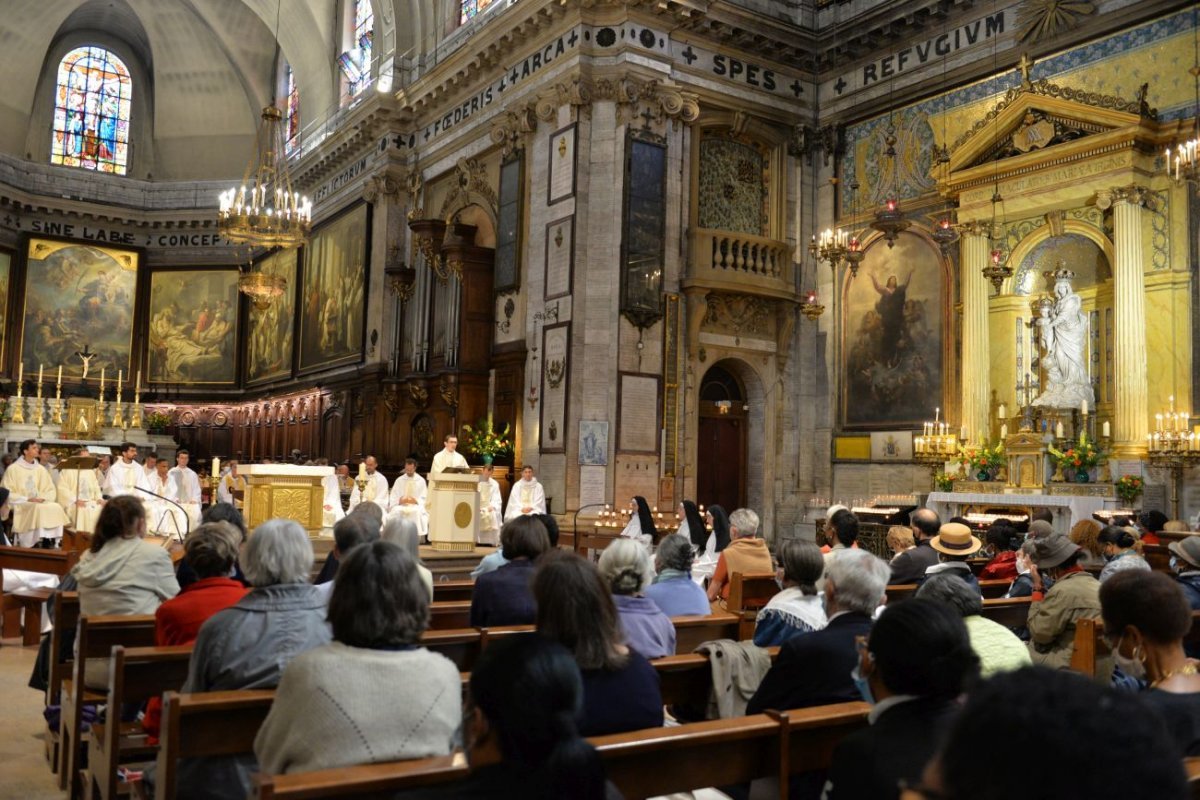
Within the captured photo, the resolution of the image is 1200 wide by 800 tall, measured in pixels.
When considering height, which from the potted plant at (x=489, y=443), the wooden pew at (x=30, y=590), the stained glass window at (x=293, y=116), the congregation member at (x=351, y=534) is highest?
the stained glass window at (x=293, y=116)

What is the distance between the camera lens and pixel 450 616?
20.5 ft

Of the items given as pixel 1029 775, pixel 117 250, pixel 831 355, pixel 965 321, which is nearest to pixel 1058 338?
pixel 965 321

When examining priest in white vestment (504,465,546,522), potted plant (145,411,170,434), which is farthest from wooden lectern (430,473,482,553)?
potted plant (145,411,170,434)

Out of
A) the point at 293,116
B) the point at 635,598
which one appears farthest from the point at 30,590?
the point at 293,116

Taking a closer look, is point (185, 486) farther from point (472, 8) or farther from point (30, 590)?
point (472, 8)

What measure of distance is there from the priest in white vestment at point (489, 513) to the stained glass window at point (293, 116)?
16.0m

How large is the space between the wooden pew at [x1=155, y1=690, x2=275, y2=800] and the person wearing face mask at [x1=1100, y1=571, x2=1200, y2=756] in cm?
271

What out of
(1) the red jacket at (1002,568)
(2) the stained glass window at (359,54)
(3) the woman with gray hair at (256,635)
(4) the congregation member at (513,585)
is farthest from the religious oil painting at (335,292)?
(3) the woman with gray hair at (256,635)

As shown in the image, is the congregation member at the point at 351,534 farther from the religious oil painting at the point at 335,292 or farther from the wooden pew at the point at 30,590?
the religious oil painting at the point at 335,292

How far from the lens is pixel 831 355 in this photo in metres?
17.6

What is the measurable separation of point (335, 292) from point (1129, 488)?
18.0 m

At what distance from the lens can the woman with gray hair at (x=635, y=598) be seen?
4.39 metres

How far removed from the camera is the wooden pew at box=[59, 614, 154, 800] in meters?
4.83

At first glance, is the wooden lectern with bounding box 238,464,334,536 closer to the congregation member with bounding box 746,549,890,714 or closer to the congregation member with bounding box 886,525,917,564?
the congregation member with bounding box 886,525,917,564
